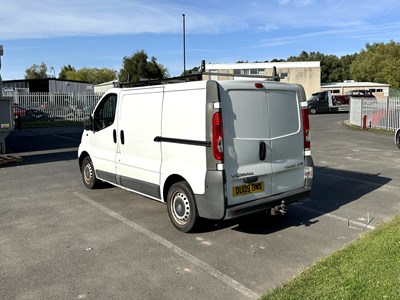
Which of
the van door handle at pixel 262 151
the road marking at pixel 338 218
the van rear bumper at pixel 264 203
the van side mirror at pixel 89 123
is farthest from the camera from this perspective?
the van side mirror at pixel 89 123

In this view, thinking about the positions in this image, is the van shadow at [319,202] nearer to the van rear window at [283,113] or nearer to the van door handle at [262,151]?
the van door handle at [262,151]

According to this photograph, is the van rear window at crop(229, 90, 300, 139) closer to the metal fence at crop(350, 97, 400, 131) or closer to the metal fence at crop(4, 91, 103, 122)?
the metal fence at crop(350, 97, 400, 131)

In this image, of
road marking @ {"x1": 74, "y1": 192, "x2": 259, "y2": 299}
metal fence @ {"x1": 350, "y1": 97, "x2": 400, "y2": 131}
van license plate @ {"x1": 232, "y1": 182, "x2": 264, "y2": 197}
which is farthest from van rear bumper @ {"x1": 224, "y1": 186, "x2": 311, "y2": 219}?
metal fence @ {"x1": 350, "y1": 97, "x2": 400, "y2": 131}

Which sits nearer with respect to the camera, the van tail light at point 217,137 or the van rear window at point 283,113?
the van tail light at point 217,137

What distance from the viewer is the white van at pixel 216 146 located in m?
4.71

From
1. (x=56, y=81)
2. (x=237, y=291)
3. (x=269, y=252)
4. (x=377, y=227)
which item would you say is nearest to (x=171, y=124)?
(x=269, y=252)

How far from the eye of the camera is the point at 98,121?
7180mm

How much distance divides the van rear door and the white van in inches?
0.5

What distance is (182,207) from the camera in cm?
528

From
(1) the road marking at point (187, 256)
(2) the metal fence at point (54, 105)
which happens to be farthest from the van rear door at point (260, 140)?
(2) the metal fence at point (54, 105)

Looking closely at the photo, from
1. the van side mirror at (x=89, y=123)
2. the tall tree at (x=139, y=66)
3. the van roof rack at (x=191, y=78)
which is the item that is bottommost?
the van side mirror at (x=89, y=123)

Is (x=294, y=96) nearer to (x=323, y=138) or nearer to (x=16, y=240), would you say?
(x=16, y=240)

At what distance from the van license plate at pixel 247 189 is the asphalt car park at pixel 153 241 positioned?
2.15ft

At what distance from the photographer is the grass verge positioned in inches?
134
